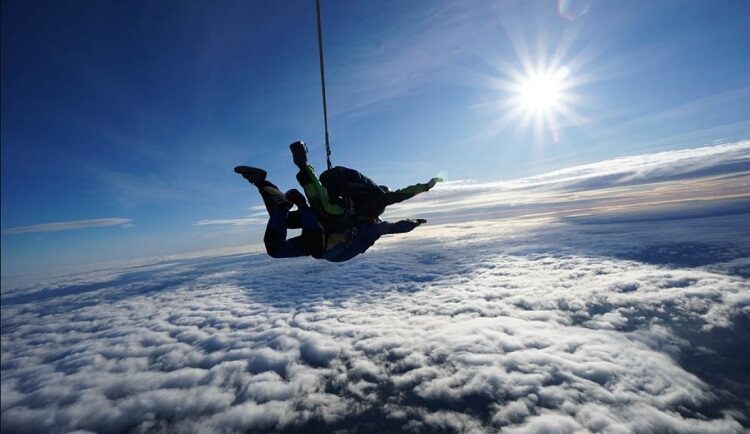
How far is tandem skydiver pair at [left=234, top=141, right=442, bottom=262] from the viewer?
371 centimetres

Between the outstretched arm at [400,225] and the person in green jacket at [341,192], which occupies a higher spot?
the person in green jacket at [341,192]

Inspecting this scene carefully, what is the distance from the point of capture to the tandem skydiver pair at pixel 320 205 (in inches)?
146

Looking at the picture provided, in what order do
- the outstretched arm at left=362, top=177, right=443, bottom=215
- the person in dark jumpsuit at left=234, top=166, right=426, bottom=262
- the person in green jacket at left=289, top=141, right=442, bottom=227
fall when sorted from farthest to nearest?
1. the outstretched arm at left=362, top=177, right=443, bottom=215
2. the person in green jacket at left=289, top=141, right=442, bottom=227
3. the person in dark jumpsuit at left=234, top=166, right=426, bottom=262

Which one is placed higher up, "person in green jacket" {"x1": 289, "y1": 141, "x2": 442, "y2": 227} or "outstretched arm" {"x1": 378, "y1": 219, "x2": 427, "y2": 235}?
"person in green jacket" {"x1": 289, "y1": 141, "x2": 442, "y2": 227}

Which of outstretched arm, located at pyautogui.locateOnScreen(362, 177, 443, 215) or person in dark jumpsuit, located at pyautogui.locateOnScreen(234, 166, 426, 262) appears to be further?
outstretched arm, located at pyautogui.locateOnScreen(362, 177, 443, 215)

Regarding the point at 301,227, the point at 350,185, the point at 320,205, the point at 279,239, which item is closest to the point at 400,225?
the point at 350,185

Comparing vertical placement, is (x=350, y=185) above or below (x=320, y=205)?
above

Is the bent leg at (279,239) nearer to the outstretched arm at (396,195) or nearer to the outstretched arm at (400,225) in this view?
the outstretched arm at (396,195)

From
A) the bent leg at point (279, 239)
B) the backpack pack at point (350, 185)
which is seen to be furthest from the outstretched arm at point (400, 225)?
the bent leg at point (279, 239)

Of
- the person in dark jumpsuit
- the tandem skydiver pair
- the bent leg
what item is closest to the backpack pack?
the tandem skydiver pair

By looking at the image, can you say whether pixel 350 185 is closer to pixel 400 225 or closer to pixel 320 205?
pixel 320 205

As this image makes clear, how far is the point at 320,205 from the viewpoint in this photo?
3.88 m

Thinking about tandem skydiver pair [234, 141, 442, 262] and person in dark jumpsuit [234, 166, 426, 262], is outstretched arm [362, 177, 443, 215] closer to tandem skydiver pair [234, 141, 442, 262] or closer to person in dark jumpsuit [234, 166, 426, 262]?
tandem skydiver pair [234, 141, 442, 262]

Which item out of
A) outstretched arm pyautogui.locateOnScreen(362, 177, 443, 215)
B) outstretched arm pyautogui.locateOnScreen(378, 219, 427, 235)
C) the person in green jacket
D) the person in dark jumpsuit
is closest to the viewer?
the person in dark jumpsuit
